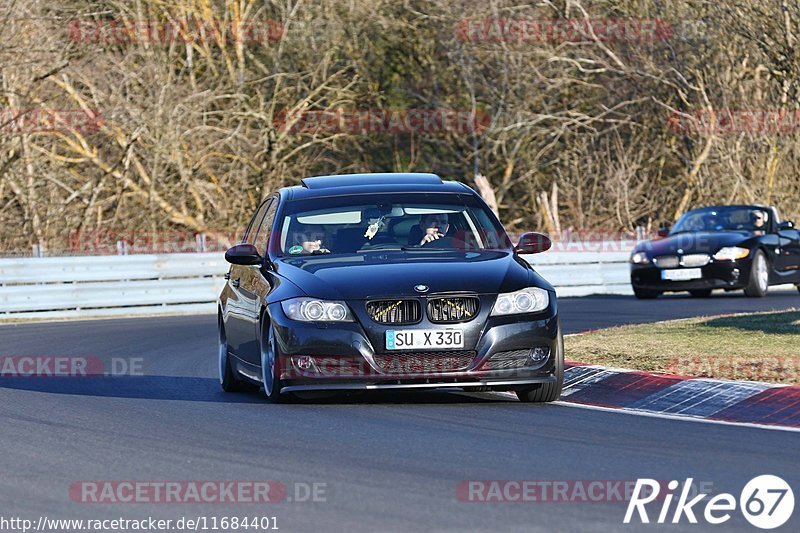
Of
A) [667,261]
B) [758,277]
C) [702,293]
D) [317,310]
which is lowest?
[702,293]

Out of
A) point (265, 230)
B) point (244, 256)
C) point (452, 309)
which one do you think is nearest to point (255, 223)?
point (265, 230)

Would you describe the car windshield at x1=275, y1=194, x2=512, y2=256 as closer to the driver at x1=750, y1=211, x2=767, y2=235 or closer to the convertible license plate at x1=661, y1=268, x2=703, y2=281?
the convertible license plate at x1=661, y1=268, x2=703, y2=281

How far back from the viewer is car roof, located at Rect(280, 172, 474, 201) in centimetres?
1165

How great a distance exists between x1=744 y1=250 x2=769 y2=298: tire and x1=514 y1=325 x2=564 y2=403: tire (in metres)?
13.9

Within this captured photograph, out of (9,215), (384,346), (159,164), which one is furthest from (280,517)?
(159,164)

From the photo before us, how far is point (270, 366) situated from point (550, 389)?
1.90 metres

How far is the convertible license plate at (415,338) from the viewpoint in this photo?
32.5 feet

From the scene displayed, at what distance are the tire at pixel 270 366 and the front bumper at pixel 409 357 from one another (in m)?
0.18

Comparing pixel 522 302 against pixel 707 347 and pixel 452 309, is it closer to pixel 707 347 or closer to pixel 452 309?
pixel 452 309

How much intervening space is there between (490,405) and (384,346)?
3.15 feet

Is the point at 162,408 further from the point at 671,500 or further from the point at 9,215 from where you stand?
the point at 9,215

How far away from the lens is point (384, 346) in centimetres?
992

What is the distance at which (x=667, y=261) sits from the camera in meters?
23.9

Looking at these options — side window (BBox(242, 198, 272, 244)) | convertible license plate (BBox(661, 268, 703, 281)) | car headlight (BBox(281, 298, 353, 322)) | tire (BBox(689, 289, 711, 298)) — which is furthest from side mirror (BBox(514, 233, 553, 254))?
tire (BBox(689, 289, 711, 298))
